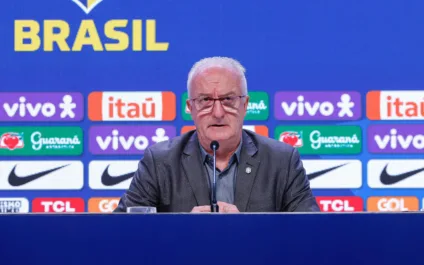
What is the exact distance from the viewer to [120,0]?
3160 millimetres

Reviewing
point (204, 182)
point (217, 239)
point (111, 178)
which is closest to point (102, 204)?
point (111, 178)

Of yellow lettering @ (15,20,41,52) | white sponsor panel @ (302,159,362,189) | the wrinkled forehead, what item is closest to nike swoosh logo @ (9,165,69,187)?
yellow lettering @ (15,20,41,52)

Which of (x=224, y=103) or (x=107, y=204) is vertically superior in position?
(x=224, y=103)

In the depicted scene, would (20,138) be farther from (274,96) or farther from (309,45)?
(309,45)

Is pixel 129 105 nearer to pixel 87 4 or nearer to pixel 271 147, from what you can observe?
pixel 87 4

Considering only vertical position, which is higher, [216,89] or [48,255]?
[216,89]

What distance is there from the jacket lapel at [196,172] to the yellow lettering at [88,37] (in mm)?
1293

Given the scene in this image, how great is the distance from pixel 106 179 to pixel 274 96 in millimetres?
903

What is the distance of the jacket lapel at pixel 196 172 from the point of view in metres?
1.91

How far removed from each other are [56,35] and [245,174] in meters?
1.57

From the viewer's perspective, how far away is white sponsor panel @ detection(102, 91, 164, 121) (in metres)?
3.13

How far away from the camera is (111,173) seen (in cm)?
315

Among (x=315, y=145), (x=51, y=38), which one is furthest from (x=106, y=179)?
(x=315, y=145)

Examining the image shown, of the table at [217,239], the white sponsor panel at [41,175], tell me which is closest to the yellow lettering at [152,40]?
the white sponsor panel at [41,175]
